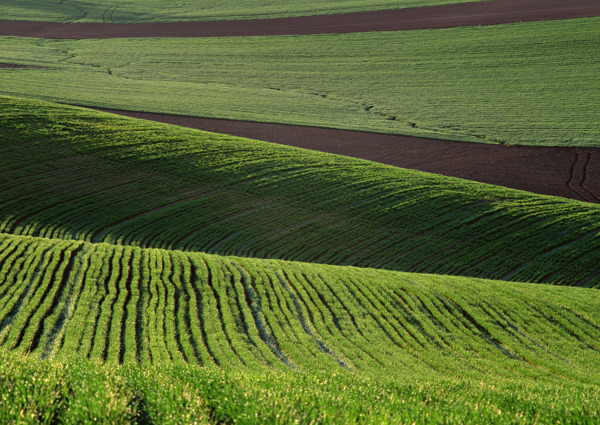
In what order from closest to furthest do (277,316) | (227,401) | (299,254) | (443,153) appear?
1. (227,401)
2. (277,316)
3. (299,254)
4. (443,153)

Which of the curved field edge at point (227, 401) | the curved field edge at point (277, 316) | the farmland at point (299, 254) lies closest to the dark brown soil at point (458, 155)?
the farmland at point (299, 254)

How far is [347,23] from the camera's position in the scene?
7806cm

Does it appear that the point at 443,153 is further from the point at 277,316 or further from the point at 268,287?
the point at 277,316

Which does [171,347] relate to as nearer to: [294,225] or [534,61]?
[294,225]

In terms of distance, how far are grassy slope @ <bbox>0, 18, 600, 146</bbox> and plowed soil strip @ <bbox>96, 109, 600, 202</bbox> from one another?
199 cm

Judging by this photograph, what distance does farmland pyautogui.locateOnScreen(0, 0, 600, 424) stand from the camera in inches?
339

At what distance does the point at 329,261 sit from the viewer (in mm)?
25000

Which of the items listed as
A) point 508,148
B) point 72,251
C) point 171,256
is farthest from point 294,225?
point 508,148

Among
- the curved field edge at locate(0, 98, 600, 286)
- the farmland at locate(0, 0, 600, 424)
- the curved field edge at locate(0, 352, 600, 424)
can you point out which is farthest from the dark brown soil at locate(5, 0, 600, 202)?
the curved field edge at locate(0, 352, 600, 424)

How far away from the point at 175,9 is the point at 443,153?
68730mm

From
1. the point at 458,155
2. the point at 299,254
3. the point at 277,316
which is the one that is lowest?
the point at 299,254

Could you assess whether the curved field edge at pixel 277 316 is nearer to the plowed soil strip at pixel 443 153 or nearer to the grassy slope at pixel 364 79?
the plowed soil strip at pixel 443 153

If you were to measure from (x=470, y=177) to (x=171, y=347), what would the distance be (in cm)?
2901

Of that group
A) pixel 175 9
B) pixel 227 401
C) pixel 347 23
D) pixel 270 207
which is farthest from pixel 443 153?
pixel 175 9
